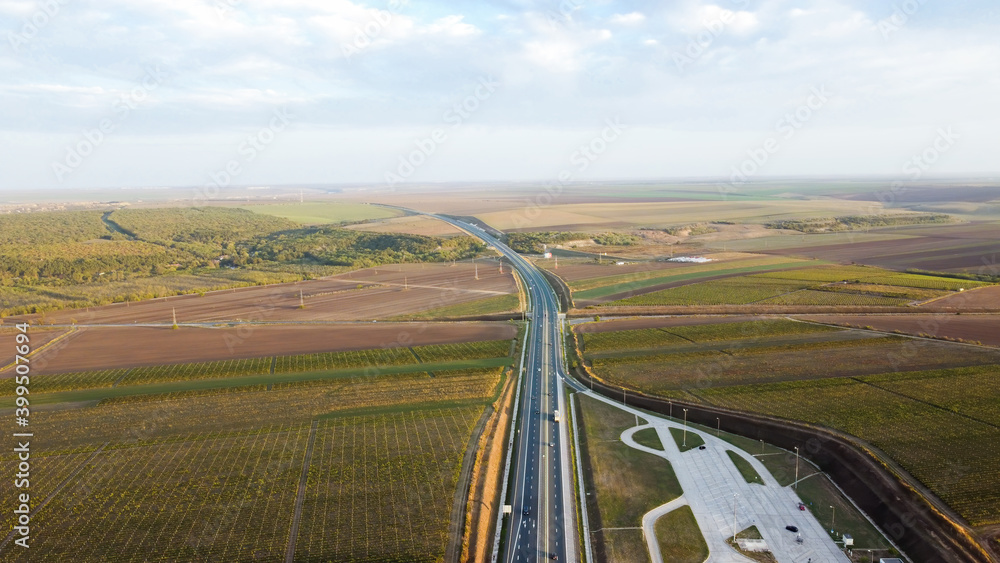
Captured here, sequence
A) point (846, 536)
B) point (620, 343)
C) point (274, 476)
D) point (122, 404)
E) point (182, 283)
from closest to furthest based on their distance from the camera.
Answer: point (846, 536), point (274, 476), point (122, 404), point (620, 343), point (182, 283)

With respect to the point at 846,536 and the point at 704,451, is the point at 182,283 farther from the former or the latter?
the point at 846,536

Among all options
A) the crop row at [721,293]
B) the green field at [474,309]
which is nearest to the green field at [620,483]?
the green field at [474,309]

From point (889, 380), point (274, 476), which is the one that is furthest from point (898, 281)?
point (274, 476)

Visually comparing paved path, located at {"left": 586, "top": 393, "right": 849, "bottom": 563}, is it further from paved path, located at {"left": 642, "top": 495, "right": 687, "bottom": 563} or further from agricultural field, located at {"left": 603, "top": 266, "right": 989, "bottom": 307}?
agricultural field, located at {"left": 603, "top": 266, "right": 989, "bottom": 307}

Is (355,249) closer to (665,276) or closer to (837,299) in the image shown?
(665,276)

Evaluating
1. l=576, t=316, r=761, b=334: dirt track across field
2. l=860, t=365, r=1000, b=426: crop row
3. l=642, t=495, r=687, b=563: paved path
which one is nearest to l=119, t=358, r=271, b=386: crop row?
l=576, t=316, r=761, b=334: dirt track across field

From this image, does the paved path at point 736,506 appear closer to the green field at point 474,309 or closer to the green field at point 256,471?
the green field at point 256,471

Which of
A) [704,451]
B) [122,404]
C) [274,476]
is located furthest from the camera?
[122,404]
